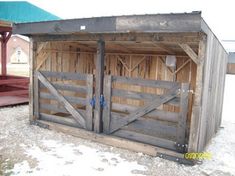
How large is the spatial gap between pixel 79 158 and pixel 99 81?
4.65 feet

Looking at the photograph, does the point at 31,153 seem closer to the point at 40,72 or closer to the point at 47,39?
the point at 40,72

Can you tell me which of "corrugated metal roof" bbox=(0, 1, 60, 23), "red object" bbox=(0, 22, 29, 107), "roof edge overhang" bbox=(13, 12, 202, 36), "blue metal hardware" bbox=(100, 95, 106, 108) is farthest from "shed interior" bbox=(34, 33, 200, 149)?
"red object" bbox=(0, 22, 29, 107)

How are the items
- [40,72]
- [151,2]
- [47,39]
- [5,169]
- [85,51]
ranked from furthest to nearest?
[151,2] < [85,51] < [40,72] < [47,39] < [5,169]

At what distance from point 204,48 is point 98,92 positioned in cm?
199

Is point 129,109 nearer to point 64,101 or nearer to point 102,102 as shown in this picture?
point 102,102

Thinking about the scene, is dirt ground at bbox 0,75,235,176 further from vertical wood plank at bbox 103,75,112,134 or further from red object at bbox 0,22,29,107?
red object at bbox 0,22,29,107

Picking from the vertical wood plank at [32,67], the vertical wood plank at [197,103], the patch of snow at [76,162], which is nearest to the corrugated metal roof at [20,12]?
the vertical wood plank at [32,67]

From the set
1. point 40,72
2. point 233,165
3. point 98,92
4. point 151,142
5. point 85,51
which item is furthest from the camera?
point 85,51

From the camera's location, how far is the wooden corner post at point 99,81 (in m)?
4.37

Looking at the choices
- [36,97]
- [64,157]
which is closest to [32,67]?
[36,97]

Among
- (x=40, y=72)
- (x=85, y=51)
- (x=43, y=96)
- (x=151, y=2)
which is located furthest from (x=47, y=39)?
(x=151, y=2)

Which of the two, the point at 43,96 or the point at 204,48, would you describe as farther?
the point at 43,96

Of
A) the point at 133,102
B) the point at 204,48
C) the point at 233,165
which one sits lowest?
the point at 233,165

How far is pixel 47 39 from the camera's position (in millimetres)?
4844
